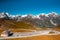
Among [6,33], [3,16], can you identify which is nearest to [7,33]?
[6,33]

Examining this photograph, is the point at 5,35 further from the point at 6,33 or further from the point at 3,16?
the point at 3,16

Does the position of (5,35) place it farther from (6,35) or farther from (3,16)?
(3,16)

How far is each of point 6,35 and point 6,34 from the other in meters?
0.32

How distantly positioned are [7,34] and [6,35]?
0.44 metres

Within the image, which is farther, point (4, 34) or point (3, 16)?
point (3, 16)

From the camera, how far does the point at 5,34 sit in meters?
47.8

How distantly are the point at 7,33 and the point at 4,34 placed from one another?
1156 mm

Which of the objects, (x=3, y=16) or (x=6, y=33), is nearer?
(x=6, y=33)

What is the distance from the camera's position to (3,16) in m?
145

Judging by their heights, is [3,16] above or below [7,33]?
above

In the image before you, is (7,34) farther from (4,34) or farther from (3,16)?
(3,16)

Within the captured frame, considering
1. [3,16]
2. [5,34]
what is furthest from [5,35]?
[3,16]

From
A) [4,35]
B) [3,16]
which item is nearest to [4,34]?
[4,35]

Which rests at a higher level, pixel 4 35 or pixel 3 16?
pixel 3 16
